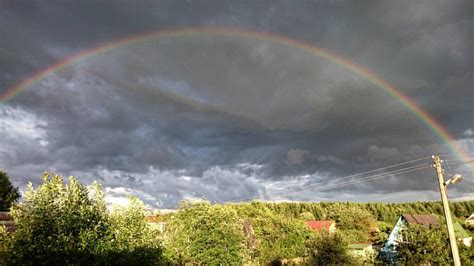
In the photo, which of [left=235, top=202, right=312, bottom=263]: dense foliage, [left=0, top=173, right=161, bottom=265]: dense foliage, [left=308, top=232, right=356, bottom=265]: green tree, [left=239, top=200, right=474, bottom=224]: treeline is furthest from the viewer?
[left=239, top=200, right=474, bottom=224]: treeline

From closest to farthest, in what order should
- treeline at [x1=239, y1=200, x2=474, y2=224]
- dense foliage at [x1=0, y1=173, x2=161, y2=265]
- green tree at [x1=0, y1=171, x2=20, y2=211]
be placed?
dense foliage at [x1=0, y1=173, x2=161, y2=265] < green tree at [x1=0, y1=171, x2=20, y2=211] < treeline at [x1=239, y1=200, x2=474, y2=224]

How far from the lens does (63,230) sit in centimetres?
1492

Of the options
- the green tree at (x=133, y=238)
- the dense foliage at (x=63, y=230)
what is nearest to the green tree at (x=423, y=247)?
the green tree at (x=133, y=238)

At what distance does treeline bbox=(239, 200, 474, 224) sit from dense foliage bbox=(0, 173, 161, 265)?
10959 centimetres

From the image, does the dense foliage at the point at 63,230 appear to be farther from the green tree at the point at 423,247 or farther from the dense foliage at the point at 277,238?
the dense foliage at the point at 277,238

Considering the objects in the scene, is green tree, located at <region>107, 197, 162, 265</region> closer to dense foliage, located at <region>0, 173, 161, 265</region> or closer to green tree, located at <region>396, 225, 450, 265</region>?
dense foliage, located at <region>0, 173, 161, 265</region>

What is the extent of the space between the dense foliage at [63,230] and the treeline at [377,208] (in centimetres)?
10959

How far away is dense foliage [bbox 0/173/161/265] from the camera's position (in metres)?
14.2

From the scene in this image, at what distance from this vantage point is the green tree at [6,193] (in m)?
66.5

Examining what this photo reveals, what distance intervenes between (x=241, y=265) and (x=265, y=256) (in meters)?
19.4

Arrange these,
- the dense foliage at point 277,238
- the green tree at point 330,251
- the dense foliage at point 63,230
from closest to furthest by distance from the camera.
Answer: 1. the dense foliage at point 63,230
2. the green tree at point 330,251
3. the dense foliage at point 277,238

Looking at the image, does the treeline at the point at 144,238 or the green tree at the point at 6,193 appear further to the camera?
the green tree at the point at 6,193

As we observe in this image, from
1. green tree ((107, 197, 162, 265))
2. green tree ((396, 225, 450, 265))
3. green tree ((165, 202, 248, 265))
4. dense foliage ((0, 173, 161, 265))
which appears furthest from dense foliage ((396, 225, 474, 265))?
dense foliage ((0, 173, 161, 265))

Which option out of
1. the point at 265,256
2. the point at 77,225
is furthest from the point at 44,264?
the point at 265,256
